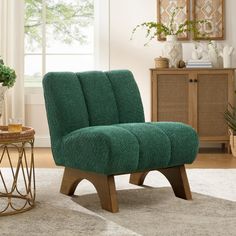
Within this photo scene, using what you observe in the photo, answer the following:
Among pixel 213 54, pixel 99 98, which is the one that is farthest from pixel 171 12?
pixel 99 98

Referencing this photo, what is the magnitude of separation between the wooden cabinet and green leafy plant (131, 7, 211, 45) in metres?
0.47

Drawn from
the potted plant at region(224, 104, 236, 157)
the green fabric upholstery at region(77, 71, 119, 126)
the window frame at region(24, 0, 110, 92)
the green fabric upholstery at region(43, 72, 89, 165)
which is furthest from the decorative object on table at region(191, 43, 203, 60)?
the green fabric upholstery at region(43, 72, 89, 165)

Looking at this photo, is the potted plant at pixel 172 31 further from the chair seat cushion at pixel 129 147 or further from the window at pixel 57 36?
the chair seat cushion at pixel 129 147

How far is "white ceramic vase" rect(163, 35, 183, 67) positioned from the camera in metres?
6.31

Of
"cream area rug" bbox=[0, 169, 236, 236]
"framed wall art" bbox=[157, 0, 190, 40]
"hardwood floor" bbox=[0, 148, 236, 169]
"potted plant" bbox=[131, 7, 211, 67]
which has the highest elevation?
"framed wall art" bbox=[157, 0, 190, 40]

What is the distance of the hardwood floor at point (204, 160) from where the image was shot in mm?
5484

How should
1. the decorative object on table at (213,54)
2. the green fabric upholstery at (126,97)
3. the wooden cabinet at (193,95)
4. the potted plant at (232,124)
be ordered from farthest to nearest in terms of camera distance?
1. the decorative object on table at (213,54)
2. the wooden cabinet at (193,95)
3. the potted plant at (232,124)
4. the green fabric upholstery at (126,97)

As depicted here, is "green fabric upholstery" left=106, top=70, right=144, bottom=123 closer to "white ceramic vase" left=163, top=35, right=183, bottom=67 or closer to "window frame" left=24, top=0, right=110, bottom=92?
"white ceramic vase" left=163, top=35, right=183, bottom=67

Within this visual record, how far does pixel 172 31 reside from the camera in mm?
6422

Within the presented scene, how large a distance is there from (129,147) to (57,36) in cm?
349

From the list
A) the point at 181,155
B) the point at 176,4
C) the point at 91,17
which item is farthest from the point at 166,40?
the point at 181,155

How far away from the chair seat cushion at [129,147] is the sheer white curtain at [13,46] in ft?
9.75

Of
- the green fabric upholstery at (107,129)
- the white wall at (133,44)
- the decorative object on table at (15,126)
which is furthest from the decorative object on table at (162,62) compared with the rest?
the decorative object on table at (15,126)

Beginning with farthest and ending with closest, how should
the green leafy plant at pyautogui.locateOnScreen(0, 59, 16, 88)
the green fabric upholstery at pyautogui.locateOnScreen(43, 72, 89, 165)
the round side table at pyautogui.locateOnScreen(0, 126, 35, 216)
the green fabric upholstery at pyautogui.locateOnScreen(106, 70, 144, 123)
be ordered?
the green fabric upholstery at pyautogui.locateOnScreen(106, 70, 144, 123) < the green fabric upholstery at pyautogui.locateOnScreen(43, 72, 89, 165) < the green leafy plant at pyautogui.locateOnScreen(0, 59, 16, 88) < the round side table at pyautogui.locateOnScreen(0, 126, 35, 216)
